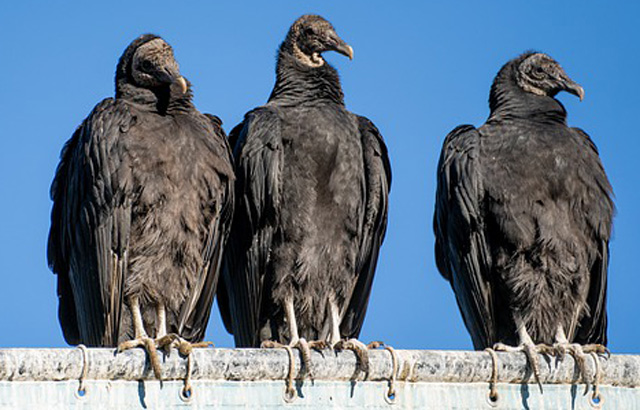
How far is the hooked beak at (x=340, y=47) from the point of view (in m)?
6.48

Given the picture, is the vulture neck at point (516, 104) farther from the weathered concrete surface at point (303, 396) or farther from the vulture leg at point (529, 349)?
the weathered concrete surface at point (303, 396)

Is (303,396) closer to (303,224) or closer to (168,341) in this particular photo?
(168,341)

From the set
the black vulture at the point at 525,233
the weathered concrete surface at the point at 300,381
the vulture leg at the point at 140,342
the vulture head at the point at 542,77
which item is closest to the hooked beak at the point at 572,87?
the vulture head at the point at 542,77

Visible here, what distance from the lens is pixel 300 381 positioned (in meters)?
3.91

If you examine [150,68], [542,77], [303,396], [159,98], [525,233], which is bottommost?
[303,396]

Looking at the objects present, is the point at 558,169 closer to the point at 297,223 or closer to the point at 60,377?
the point at 297,223

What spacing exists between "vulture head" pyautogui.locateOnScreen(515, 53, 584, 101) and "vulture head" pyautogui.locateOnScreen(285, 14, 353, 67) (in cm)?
104

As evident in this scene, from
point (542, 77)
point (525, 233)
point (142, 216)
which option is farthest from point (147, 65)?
point (542, 77)

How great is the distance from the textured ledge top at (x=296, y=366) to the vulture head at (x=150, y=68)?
6.84 feet

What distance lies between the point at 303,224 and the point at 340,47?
1.19m

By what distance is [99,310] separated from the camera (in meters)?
5.23

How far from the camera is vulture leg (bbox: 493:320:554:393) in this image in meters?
4.25

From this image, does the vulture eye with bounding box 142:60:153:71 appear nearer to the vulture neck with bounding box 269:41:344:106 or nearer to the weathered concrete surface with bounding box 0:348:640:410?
the vulture neck with bounding box 269:41:344:106

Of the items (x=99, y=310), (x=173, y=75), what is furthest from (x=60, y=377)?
(x=173, y=75)
